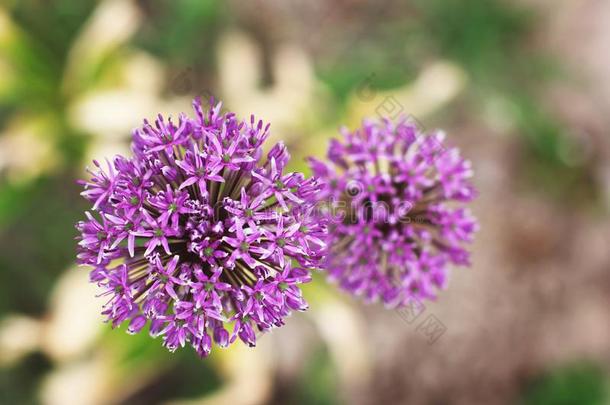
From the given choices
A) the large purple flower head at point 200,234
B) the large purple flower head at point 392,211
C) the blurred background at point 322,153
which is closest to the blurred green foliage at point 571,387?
the blurred background at point 322,153

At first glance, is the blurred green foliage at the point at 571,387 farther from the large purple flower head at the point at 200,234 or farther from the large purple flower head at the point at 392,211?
the large purple flower head at the point at 200,234

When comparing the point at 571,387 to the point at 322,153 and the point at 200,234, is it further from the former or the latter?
the point at 200,234

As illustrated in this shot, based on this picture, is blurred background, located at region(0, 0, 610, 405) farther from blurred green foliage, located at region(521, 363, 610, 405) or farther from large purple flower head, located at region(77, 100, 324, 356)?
large purple flower head, located at region(77, 100, 324, 356)

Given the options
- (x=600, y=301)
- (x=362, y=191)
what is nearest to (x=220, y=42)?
(x=362, y=191)

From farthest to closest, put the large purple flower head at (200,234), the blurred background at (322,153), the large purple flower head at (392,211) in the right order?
the blurred background at (322,153)
the large purple flower head at (392,211)
the large purple flower head at (200,234)

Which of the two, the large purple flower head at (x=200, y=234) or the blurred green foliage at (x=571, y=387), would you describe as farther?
the blurred green foliage at (x=571, y=387)

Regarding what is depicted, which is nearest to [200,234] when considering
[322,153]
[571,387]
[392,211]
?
[392,211]
